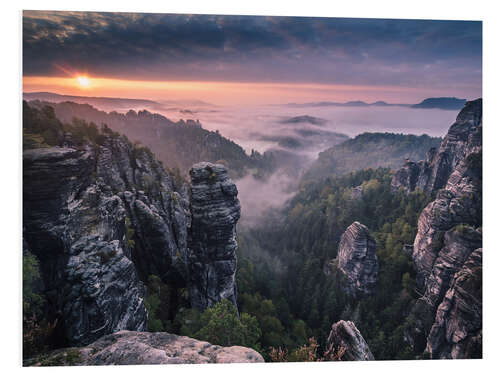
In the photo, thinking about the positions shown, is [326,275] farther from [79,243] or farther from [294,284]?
[79,243]

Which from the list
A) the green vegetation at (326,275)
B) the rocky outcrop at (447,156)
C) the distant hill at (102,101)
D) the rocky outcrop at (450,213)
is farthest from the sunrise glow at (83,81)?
the rocky outcrop at (450,213)

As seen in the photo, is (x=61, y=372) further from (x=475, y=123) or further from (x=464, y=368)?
(x=475, y=123)

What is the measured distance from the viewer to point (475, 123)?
8.24 metres

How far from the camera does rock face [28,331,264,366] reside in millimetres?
5918

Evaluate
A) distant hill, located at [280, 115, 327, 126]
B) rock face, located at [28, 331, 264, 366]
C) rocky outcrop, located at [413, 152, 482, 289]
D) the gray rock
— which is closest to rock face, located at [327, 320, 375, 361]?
A: rock face, located at [28, 331, 264, 366]

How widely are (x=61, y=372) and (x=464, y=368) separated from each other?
10.7 m

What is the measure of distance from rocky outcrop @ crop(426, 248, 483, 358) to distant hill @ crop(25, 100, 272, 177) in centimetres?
892

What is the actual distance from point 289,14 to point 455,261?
10.4 meters

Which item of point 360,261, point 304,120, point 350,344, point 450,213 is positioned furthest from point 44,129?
point 360,261

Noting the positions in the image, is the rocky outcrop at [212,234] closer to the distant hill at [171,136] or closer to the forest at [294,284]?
the forest at [294,284]

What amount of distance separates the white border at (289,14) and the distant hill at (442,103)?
2.31 feet

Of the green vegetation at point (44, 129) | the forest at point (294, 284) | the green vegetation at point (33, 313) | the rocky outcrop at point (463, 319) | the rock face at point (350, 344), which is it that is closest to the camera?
the green vegetation at point (33, 313)

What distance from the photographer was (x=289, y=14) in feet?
23.9

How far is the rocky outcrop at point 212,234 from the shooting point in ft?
30.3
